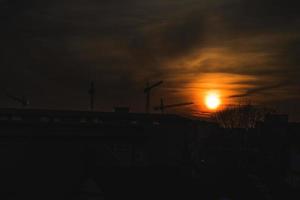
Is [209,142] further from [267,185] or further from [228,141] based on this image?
[267,185]

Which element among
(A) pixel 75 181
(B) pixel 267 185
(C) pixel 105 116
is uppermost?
(C) pixel 105 116

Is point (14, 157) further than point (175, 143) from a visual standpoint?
No

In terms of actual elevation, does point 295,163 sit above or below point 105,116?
below

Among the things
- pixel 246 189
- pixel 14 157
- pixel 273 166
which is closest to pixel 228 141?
pixel 273 166

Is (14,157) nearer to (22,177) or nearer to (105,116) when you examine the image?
(22,177)

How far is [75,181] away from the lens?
2289 centimetres

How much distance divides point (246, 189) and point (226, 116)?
94.4m

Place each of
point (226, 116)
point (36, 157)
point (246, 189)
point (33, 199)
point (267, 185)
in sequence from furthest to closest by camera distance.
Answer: point (226, 116) < point (267, 185) < point (246, 189) < point (36, 157) < point (33, 199)

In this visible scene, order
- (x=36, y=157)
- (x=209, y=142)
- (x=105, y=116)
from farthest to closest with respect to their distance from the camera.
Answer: (x=209, y=142) < (x=105, y=116) < (x=36, y=157)

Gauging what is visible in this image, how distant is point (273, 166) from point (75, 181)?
118ft

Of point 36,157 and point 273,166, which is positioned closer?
point 36,157

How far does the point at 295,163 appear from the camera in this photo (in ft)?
164

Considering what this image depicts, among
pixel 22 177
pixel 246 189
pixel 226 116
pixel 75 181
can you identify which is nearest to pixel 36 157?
pixel 22 177

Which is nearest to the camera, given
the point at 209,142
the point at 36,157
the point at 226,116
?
the point at 36,157
